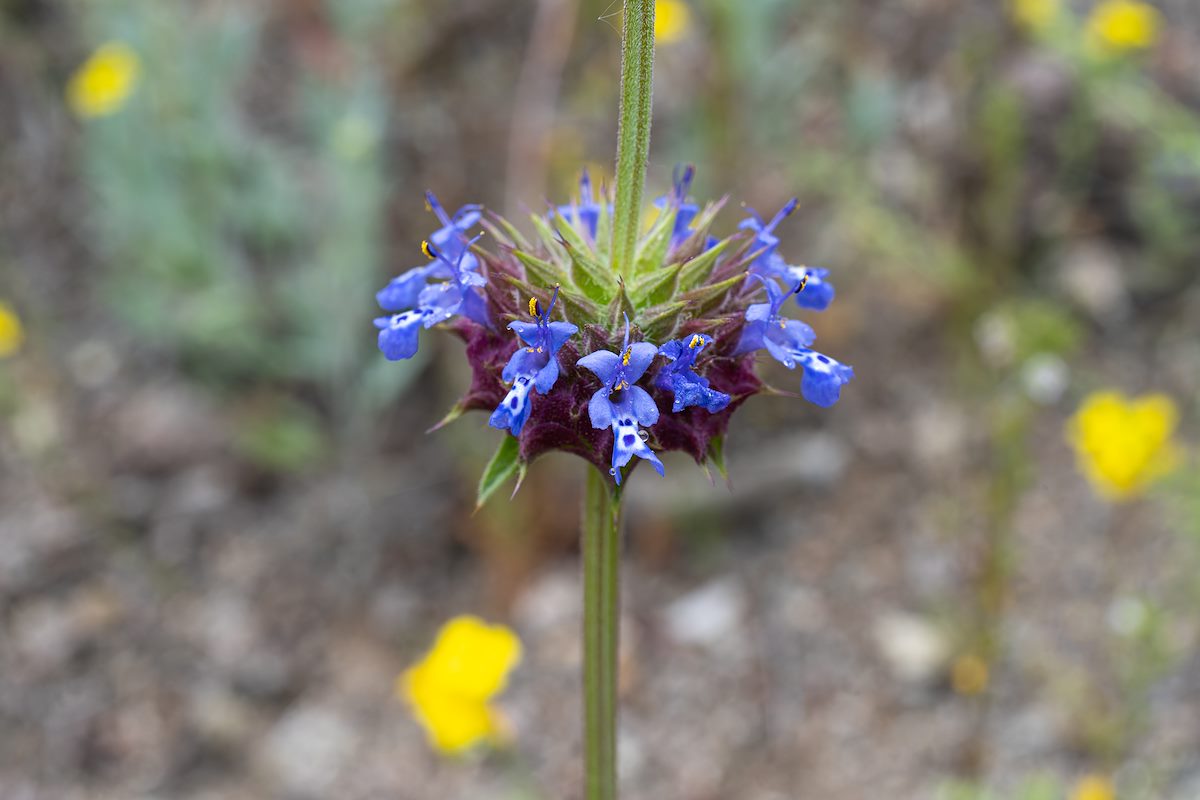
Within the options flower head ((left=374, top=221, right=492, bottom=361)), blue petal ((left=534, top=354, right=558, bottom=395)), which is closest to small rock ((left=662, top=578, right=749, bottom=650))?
flower head ((left=374, top=221, right=492, bottom=361))

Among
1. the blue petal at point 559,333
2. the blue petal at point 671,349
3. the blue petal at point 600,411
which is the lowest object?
the blue petal at point 600,411

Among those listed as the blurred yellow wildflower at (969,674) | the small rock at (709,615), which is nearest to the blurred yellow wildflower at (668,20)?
the small rock at (709,615)

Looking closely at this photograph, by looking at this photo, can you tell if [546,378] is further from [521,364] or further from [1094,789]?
[1094,789]

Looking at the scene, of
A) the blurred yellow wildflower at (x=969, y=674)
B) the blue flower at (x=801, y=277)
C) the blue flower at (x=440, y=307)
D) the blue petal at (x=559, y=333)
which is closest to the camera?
the blue petal at (x=559, y=333)

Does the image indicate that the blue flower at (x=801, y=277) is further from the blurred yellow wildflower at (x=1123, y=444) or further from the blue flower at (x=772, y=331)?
the blurred yellow wildflower at (x=1123, y=444)

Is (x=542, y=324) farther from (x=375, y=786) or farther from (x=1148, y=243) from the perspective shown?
(x=1148, y=243)
